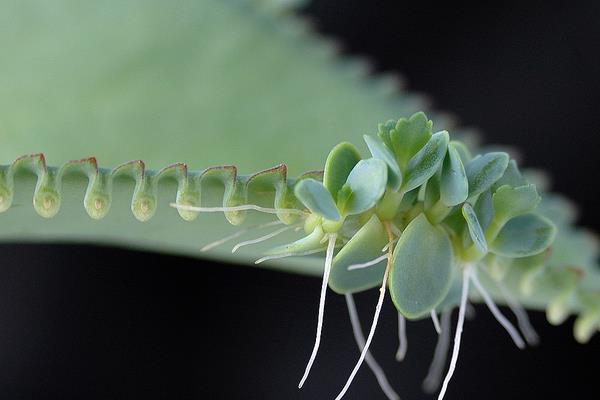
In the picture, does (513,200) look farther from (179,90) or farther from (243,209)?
(179,90)

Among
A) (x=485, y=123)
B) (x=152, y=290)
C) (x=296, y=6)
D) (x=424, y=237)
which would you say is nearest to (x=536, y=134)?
(x=485, y=123)

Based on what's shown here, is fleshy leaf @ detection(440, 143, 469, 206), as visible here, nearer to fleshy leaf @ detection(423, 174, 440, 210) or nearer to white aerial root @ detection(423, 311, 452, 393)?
fleshy leaf @ detection(423, 174, 440, 210)

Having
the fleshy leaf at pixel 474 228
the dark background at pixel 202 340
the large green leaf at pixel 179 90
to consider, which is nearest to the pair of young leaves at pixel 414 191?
the fleshy leaf at pixel 474 228

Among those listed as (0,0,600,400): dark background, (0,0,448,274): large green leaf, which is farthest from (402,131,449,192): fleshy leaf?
(0,0,600,400): dark background

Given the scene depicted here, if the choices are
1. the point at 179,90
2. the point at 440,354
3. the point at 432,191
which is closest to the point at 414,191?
the point at 432,191

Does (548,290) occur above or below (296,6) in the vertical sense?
below

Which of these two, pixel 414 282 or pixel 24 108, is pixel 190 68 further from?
pixel 414 282
